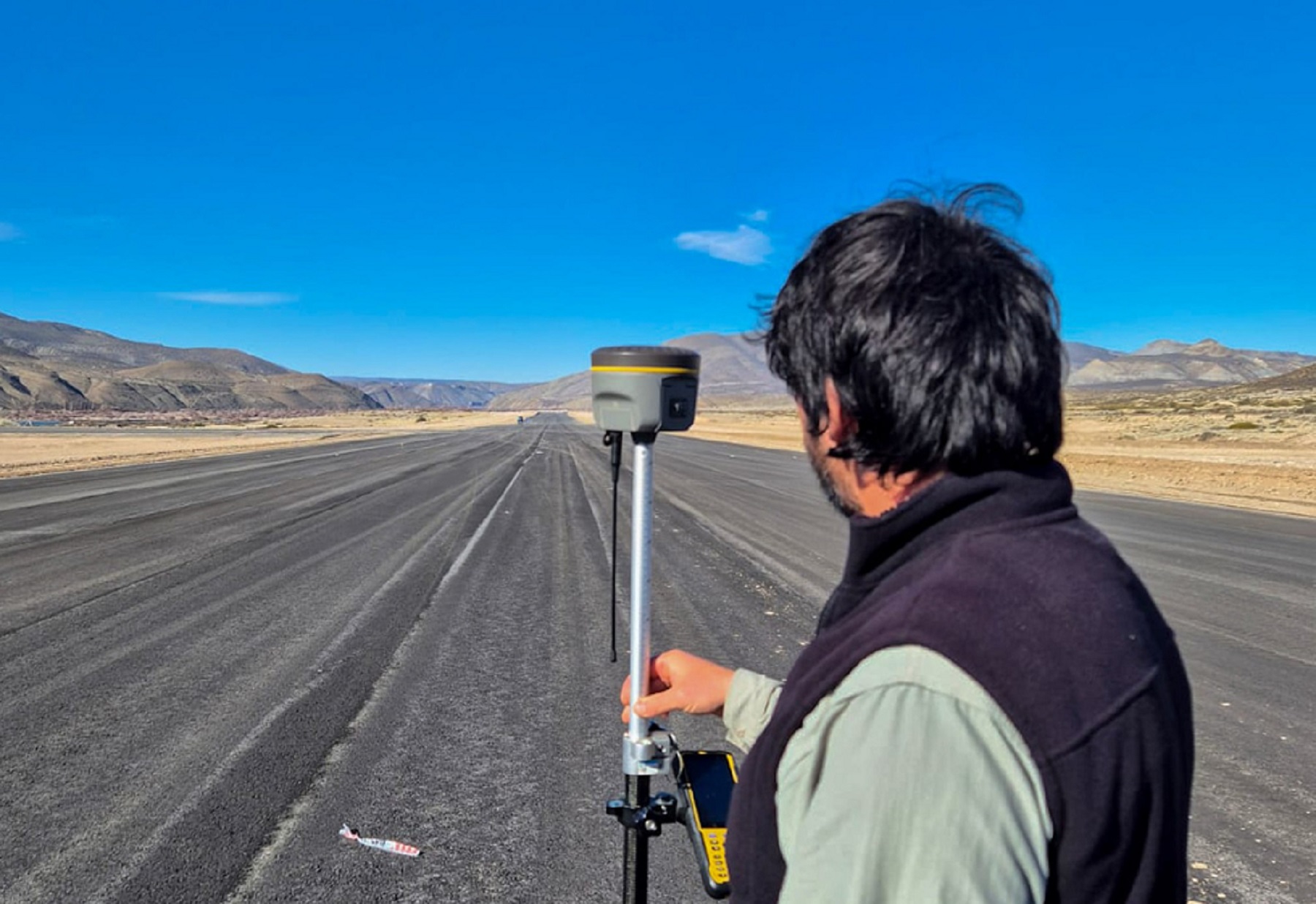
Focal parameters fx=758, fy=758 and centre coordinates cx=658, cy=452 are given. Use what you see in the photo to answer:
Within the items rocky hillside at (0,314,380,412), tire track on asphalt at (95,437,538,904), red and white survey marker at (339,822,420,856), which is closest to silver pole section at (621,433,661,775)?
red and white survey marker at (339,822,420,856)

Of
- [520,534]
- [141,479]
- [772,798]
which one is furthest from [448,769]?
[141,479]

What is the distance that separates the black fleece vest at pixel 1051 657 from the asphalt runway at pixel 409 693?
2.44m

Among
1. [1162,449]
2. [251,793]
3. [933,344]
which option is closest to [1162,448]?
[1162,449]

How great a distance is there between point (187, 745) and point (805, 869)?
4.35m

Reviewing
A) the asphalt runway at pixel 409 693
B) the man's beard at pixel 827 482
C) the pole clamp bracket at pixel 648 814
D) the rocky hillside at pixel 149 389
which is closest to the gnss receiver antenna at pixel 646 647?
the pole clamp bracket at pixel 648 814

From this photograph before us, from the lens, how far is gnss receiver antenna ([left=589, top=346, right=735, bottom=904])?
1.55 m

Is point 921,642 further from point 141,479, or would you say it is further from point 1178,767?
point 141,479

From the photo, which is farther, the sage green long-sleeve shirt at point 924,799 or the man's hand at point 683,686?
the man's hand at point 683,686

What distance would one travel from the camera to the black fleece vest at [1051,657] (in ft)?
2.73

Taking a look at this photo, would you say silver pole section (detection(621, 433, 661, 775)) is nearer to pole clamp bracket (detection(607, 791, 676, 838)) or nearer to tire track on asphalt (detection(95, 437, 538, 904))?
pole clamp bracket (detection(607, 791, 676, 838))

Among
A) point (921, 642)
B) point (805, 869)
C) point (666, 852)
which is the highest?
point (921, 642)

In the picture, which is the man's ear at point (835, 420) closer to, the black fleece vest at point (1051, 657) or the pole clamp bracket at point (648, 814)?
the black fleece vest at point (1051, 657)

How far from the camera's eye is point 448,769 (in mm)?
3873

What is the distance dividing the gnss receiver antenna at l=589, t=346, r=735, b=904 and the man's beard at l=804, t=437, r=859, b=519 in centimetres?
38
